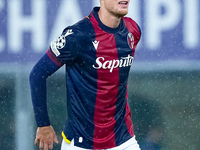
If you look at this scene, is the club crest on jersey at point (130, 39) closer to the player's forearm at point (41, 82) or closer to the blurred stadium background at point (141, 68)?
the player's forearm at point (41, 82)

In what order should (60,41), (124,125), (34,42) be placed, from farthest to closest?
(34,42), (124,125), (60,41)

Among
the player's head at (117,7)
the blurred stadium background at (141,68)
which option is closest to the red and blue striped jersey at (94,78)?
the player's head at (117,7)

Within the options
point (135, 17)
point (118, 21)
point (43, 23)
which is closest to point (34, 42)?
point (43, 23)

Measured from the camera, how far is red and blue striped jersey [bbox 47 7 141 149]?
3.39 metres

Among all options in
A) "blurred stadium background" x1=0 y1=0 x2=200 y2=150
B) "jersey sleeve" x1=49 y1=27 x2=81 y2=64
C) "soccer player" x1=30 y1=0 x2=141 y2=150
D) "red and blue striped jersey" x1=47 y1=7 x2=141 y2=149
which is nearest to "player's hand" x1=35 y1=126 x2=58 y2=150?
"soccer player" x1=30 y1=0 x2=141 y2=150

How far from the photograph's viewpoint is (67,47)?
3.33 m

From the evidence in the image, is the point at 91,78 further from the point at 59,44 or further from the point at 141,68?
the point at 141,68

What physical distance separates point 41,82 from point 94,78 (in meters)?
0.36

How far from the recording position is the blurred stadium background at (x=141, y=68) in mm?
5590

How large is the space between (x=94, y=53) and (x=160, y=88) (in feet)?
8.33

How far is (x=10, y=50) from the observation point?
18.3ft

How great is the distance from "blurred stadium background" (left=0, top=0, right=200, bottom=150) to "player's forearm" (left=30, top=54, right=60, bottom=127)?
7.05 ft

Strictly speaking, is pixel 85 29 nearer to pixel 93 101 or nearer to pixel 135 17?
pixel 93 101

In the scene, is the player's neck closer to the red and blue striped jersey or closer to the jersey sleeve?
the red and blue striped jersey
